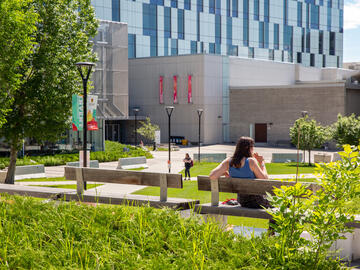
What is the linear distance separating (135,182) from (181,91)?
58.1m

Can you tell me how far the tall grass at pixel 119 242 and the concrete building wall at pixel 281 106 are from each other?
56.6 meters

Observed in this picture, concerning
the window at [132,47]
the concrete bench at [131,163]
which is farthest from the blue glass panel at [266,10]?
the concrete bench at [131,163]

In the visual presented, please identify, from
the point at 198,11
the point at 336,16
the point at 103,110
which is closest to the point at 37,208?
the point at 103,110

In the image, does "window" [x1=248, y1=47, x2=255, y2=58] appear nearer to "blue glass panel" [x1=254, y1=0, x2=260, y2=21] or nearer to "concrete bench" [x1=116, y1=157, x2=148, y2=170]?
"blue glass panel" [x1=254, y1=0, x2=260, y2=21]

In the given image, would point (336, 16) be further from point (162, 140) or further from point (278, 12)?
point (162, 140)

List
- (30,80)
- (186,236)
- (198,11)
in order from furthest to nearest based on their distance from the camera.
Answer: (198,11) < (30,80) < (186,236)

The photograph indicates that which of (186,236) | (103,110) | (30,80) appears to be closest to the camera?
(186,236)

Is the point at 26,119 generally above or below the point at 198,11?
below

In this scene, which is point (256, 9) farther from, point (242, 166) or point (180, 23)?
point (242, 166)

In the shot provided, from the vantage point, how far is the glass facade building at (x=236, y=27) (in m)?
71.1

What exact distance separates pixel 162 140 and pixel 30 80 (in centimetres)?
4823

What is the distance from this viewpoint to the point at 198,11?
7700cm

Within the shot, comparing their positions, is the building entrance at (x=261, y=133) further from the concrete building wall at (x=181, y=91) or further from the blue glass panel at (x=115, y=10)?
the blue glass panel at (x=115, y=10)

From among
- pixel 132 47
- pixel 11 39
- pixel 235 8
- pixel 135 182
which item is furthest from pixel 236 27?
pixel 135 182
